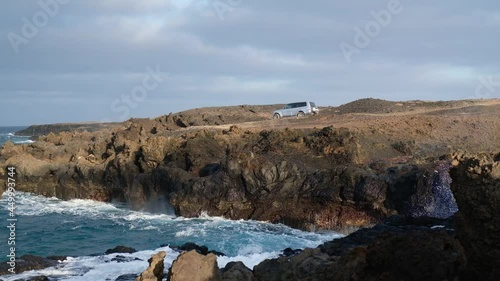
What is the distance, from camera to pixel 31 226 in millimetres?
22047

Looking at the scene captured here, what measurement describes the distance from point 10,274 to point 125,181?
51.2ft

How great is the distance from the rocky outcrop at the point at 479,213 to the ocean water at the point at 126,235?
6090 millimetres

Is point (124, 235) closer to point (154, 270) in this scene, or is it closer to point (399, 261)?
point (154, 270)

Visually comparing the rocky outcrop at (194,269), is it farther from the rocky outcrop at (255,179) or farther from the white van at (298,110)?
the white van at (298,110)

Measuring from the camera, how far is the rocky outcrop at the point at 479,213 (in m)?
6.18

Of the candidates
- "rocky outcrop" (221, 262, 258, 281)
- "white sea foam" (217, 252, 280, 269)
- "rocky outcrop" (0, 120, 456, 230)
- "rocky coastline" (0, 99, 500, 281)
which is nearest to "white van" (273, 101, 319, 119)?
"rocky coastline" (0, 99, 500, 281)

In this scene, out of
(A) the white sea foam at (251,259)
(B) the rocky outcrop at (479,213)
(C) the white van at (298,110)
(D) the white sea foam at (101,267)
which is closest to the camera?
(B) the rocky outcrop at (479,213)

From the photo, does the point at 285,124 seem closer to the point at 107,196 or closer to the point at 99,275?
the point at 107,196

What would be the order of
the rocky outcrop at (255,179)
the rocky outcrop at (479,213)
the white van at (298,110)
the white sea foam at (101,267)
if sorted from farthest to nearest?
1. the white van at (298,110)
2. the rocky outcrop at (255,179)
3. the white sea foam at (101,267)
4. the rocky outcrop at (479,213)

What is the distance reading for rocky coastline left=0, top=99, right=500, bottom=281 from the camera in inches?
246

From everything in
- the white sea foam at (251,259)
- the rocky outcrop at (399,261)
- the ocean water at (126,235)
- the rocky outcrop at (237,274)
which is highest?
the rocky outcrop at (399,261)

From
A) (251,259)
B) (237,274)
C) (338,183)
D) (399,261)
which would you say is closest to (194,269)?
(237,274)

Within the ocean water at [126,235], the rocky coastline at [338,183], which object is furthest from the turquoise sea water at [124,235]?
the rocky coastline at [338,183]

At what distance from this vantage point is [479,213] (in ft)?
21.0
